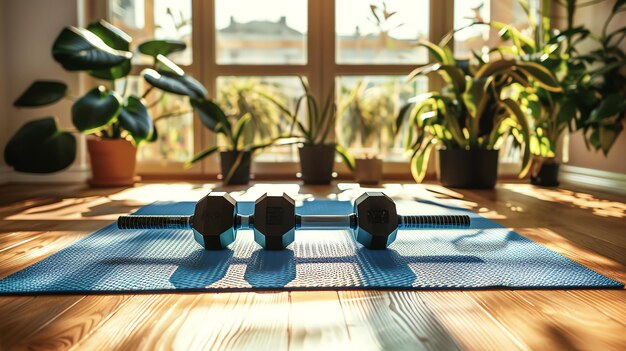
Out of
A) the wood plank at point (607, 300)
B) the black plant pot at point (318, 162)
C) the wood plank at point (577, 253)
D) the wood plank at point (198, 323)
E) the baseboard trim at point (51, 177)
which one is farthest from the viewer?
the baseboard trim at point (51, 177)

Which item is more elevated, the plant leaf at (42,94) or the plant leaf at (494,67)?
the plant leaf at (494,67)

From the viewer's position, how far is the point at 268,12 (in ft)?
10.5

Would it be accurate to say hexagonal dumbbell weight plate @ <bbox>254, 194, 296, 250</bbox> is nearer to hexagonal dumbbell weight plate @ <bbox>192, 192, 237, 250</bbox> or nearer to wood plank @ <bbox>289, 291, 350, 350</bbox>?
hexagonal dumbbell weight plate @ <bbox>192, 192, 237, 250</bbox>

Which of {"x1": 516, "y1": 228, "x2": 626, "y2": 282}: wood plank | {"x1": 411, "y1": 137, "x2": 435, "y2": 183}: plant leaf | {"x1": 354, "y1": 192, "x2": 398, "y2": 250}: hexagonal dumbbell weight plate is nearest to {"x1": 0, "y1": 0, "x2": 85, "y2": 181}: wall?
{"x1": 411, "y1": 137, "x2": 435, "y2": 183}: plant leaf

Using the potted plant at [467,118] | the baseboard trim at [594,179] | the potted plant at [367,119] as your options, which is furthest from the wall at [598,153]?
the potted plant at [367,119]

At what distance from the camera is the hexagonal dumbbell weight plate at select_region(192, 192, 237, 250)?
1151mm

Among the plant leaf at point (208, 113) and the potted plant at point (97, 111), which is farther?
the plant leaf at point (208, 113)

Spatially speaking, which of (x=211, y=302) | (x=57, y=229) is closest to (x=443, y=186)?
(x=57, y=229)

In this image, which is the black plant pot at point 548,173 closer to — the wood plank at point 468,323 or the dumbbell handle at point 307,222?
the dumbbell handle at point 307,222

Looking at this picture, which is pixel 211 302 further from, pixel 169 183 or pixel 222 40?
pixel 222 40

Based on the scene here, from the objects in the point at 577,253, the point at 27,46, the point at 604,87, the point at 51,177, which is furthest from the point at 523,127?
the point at 27,46

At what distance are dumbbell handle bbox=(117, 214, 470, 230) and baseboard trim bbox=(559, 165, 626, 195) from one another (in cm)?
170

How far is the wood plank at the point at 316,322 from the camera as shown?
0.72 meters

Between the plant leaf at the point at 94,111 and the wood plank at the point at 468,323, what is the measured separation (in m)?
1.78
